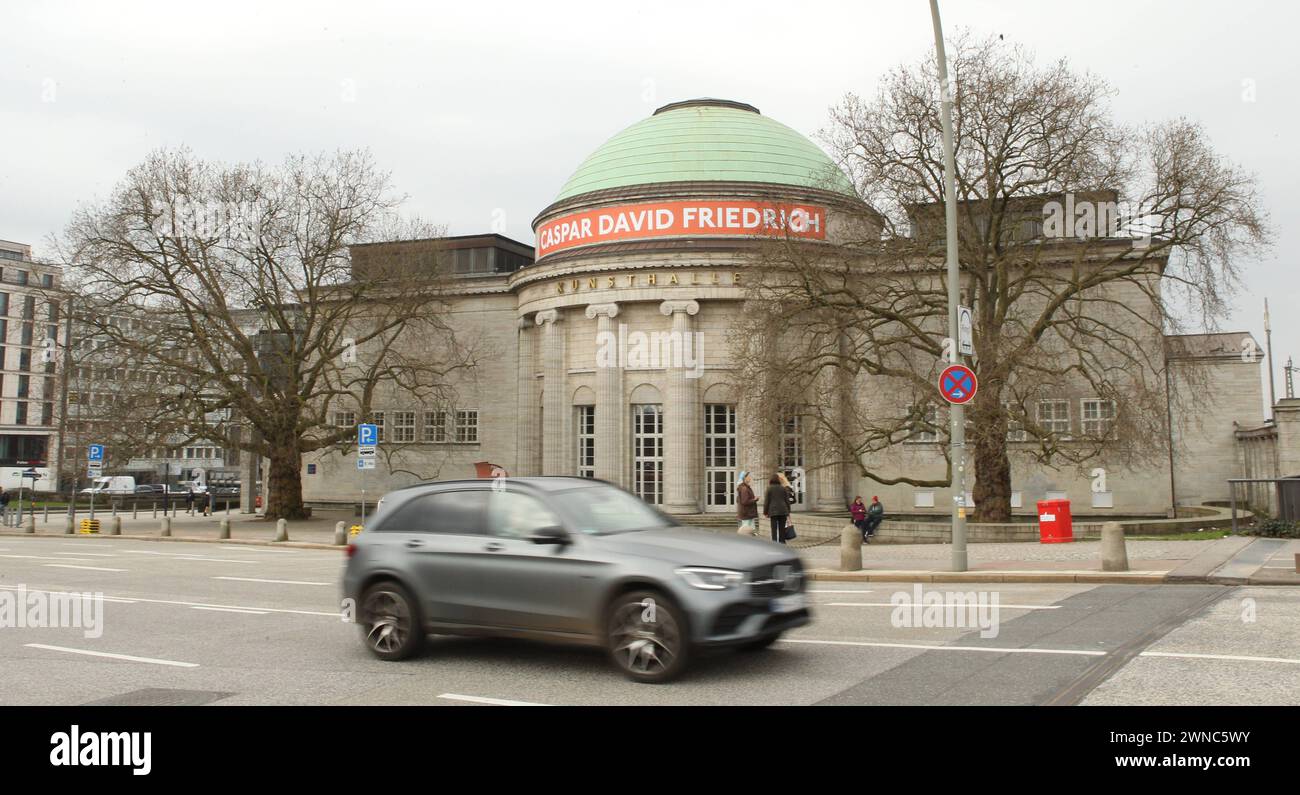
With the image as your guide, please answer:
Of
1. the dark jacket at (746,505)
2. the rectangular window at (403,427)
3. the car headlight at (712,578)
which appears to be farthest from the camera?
the rectangular window at (403,427)

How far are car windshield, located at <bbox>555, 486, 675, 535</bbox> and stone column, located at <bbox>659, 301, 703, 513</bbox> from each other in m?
29.2

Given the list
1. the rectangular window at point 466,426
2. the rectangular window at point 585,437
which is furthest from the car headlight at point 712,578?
the rectangular window at point 466,426

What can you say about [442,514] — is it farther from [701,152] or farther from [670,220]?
[701,152]

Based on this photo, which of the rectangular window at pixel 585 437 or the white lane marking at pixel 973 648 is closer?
the white lane marking at pixel 973 648

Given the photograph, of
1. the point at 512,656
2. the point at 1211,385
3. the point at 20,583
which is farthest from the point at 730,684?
the point at 1211,385

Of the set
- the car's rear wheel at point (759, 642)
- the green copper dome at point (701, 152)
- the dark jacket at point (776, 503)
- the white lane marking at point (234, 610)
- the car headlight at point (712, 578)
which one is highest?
the green copper dome at point (701, 152)

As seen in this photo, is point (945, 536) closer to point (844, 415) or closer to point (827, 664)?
point (844, 415)

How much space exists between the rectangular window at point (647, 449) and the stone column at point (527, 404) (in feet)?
18.5

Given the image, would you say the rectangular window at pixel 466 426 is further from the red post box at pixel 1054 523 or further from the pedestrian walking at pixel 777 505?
the red post box at pixel 1054 523

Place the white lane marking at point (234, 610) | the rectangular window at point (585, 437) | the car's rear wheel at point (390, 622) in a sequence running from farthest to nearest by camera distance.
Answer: the rectangular window at point (585, 437) → the white lane marking at point (234, 610) → the car's rear wheel at point (390, 622)

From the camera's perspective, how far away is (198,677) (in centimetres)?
821

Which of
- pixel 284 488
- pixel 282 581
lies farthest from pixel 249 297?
pixel 282 581

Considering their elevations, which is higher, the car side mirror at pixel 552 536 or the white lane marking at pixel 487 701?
the car side mirror at pixel 552 536

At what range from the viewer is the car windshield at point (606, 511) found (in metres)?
8.41
